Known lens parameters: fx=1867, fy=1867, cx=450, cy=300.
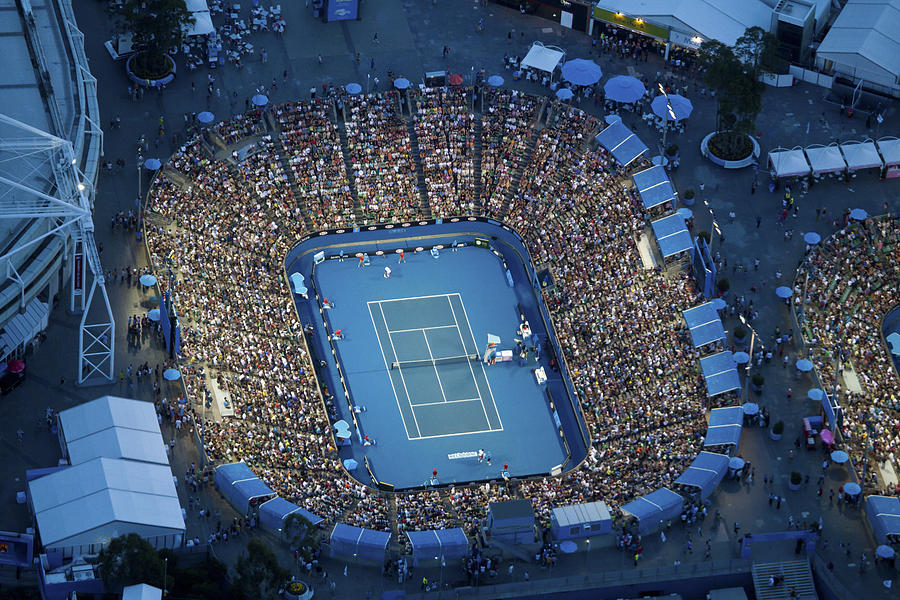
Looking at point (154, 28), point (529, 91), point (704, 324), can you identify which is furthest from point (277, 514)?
point (529, 91)

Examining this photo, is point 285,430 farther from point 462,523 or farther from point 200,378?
point 462,523

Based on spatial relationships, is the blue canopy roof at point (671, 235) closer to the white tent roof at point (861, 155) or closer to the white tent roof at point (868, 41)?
the white tent roof at point (861, 155)

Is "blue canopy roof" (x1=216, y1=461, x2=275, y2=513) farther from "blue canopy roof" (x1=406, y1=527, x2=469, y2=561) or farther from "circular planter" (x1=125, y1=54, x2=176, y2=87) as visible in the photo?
"circular planter" (x1=125, y1=54, x2=176, y2=87)

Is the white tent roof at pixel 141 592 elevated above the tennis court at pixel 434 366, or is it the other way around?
the tennis court at pixel 434 366

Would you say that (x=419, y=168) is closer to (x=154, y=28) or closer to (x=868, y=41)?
(x=154, y=28)

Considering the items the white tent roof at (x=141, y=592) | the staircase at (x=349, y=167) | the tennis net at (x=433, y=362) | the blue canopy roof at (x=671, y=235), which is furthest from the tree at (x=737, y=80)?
the white tent roof at (x=141, y=592)

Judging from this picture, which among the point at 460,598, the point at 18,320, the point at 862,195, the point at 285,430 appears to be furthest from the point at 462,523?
the point at 862,195
